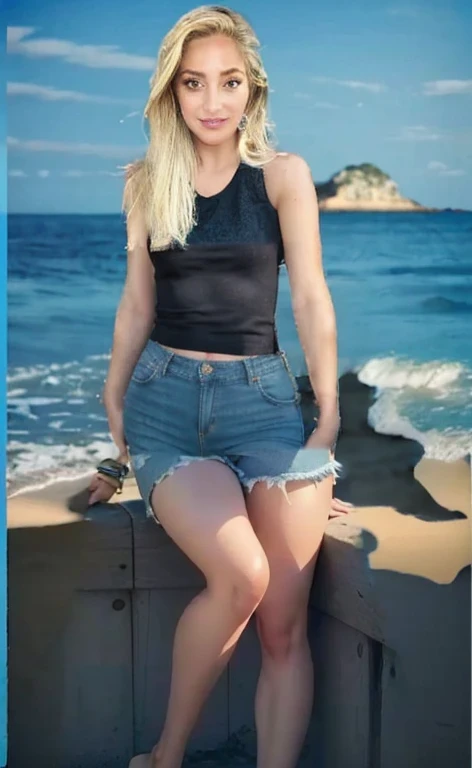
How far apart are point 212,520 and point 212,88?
111cm

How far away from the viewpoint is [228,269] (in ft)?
10.2

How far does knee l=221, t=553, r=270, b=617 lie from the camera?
115 inches

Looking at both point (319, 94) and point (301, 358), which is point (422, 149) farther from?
point (301, 358)

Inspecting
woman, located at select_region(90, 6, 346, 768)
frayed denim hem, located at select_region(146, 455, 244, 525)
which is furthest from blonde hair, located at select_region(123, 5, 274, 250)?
frayed denim hem, located at select_region(146, 455, 244, 525)

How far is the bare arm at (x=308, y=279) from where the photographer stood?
10.2 feet

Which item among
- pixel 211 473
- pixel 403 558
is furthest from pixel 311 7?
pixel 403 558

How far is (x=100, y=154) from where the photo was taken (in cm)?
327

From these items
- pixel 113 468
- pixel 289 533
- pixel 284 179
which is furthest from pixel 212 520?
pixel 284 179

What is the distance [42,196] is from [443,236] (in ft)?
3.71

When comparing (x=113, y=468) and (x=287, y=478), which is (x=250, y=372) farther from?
(x=113, y=468)

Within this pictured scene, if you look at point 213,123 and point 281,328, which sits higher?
point 213,123

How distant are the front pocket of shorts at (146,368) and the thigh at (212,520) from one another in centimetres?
27

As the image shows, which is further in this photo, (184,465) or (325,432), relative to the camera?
(325,432)

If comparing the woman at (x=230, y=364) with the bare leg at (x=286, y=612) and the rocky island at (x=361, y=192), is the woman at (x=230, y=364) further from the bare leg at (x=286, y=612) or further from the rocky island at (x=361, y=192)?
the rocky island at (x=361, y=192)
